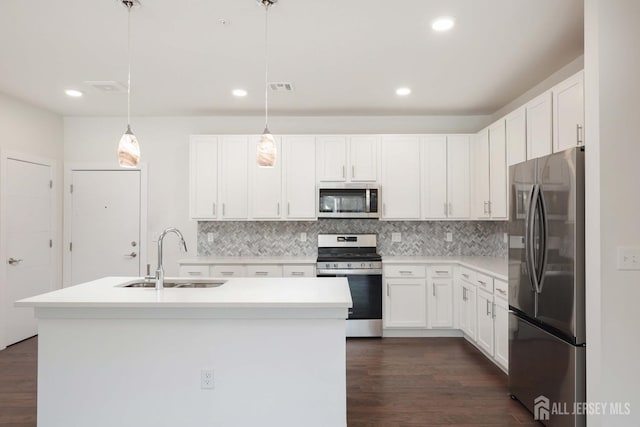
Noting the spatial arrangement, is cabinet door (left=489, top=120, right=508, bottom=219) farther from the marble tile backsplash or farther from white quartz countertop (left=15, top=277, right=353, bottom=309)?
white quartz countertop (left=15, top=277, right=353, bottom=309)

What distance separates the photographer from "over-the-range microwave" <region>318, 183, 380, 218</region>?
4426 mm

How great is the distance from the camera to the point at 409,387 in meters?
3.06

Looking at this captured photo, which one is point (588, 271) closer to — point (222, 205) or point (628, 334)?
point (628, 334)

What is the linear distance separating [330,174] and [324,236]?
774 millimetres

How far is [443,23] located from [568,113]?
1.03 metres

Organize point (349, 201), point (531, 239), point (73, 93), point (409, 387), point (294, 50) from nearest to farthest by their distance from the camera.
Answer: point (531, 239) → point (294, 50) → point (409, 387) → point (73, 93) → point (349, 201)

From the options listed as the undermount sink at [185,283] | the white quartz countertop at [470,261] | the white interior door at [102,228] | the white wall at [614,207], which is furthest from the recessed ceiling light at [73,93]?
the white wall at [614,207]

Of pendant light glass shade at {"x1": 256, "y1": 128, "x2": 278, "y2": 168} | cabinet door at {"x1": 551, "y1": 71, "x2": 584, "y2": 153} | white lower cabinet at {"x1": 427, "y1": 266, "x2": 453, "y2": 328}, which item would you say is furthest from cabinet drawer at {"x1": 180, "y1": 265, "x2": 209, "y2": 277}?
cabinet door at {"x1": 551, "y1": 71, "x2": 584, "y2": 153}

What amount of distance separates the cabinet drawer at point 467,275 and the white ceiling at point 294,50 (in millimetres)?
1843

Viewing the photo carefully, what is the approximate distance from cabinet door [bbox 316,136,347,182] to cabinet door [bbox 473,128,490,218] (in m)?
1.50

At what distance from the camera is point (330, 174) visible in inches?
177

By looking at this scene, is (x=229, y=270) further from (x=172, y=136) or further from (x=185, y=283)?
(x=172, y=136)

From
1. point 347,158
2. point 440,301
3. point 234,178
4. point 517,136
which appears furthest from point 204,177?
point 517,136

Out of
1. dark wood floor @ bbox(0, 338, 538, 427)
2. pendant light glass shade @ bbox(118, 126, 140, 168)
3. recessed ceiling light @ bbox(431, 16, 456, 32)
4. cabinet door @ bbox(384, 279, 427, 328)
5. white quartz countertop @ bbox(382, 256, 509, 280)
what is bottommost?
dark wood floor @ bbox(0, 338, 538, 427)
